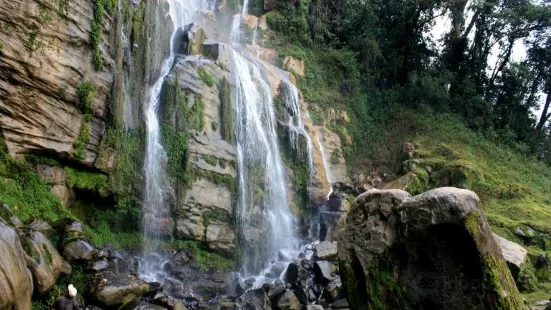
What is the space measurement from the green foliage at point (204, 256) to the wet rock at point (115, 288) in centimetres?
357

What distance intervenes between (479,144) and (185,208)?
18.5 meters

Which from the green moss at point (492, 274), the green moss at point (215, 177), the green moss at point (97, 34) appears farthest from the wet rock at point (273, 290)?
the green moss at point (97, 34)

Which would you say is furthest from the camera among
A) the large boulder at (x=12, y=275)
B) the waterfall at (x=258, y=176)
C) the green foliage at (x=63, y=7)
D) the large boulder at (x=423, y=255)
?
the waterfall at (x=258, y=176)

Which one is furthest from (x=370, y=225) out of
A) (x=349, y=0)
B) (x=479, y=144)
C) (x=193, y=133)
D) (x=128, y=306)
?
(x=349, y=0)

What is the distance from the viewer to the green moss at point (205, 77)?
15.3 meters

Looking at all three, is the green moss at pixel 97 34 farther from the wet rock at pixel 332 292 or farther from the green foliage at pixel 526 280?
the green foliage at pixel 526 280

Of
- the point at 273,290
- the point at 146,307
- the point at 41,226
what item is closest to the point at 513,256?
the point at 273,290

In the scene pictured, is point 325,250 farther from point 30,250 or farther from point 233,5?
point 233,5

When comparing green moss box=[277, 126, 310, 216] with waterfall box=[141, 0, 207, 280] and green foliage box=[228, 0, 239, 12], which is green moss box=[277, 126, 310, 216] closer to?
waterfall box=[141, 0, 207, 280]

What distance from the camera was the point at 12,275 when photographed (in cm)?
554

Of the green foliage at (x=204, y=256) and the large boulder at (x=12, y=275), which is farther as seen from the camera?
the green foliage at (x=204, y=256)

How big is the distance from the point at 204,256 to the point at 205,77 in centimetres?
645

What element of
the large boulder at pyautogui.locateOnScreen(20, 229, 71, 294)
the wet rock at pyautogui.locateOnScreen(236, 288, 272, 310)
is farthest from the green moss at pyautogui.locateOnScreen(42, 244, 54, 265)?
the wet rock at pyautogui.locateOnScreen(236, 288, 272, 310)

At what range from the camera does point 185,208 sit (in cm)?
1305
